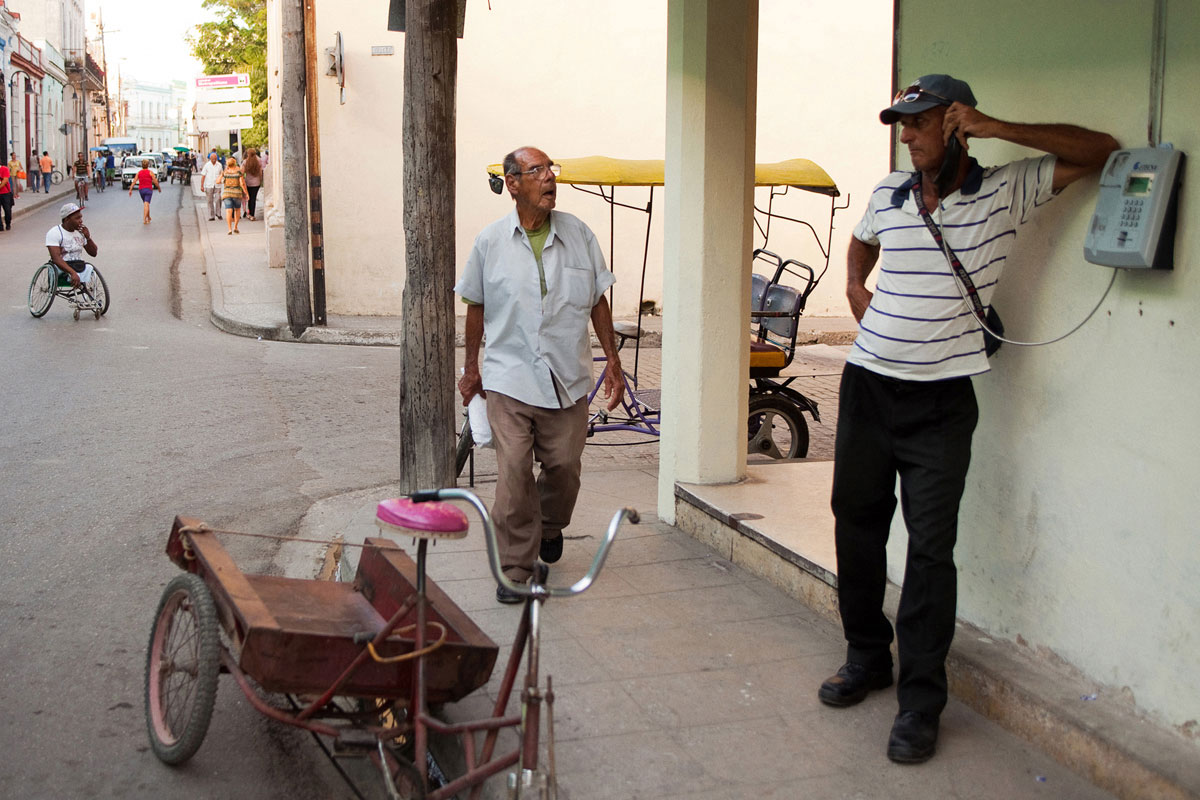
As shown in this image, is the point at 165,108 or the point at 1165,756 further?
the point at 165,108

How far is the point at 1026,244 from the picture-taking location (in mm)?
3809

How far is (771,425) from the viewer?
8188 millimetres

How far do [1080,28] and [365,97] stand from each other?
42.0 ft

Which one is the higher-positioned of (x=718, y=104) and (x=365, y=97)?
(x=365, y=97)

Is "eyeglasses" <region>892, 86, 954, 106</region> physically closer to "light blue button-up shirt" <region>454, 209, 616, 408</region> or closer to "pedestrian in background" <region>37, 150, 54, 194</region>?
"light blue button-up shirt" <region>454, 209, 616, 408</region>

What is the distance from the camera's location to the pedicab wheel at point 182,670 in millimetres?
3684

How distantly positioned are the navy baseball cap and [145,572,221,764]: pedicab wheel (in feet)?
8.28

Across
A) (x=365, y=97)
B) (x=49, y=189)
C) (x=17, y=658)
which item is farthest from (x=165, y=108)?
(x=17, y=658)

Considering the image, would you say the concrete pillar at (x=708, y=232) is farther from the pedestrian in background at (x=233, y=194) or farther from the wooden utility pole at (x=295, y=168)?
the pedestrian in background at (x=233, y=194)

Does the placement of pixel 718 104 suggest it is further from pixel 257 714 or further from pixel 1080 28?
pixel 257 714

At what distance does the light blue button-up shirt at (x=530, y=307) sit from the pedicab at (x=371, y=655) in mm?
987

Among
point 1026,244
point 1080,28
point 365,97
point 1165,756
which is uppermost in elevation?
point 365,97

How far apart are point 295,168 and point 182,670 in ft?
37.3

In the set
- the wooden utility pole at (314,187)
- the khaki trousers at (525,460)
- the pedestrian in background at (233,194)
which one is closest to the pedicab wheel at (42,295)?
the wooden utility pole at (314,187)
